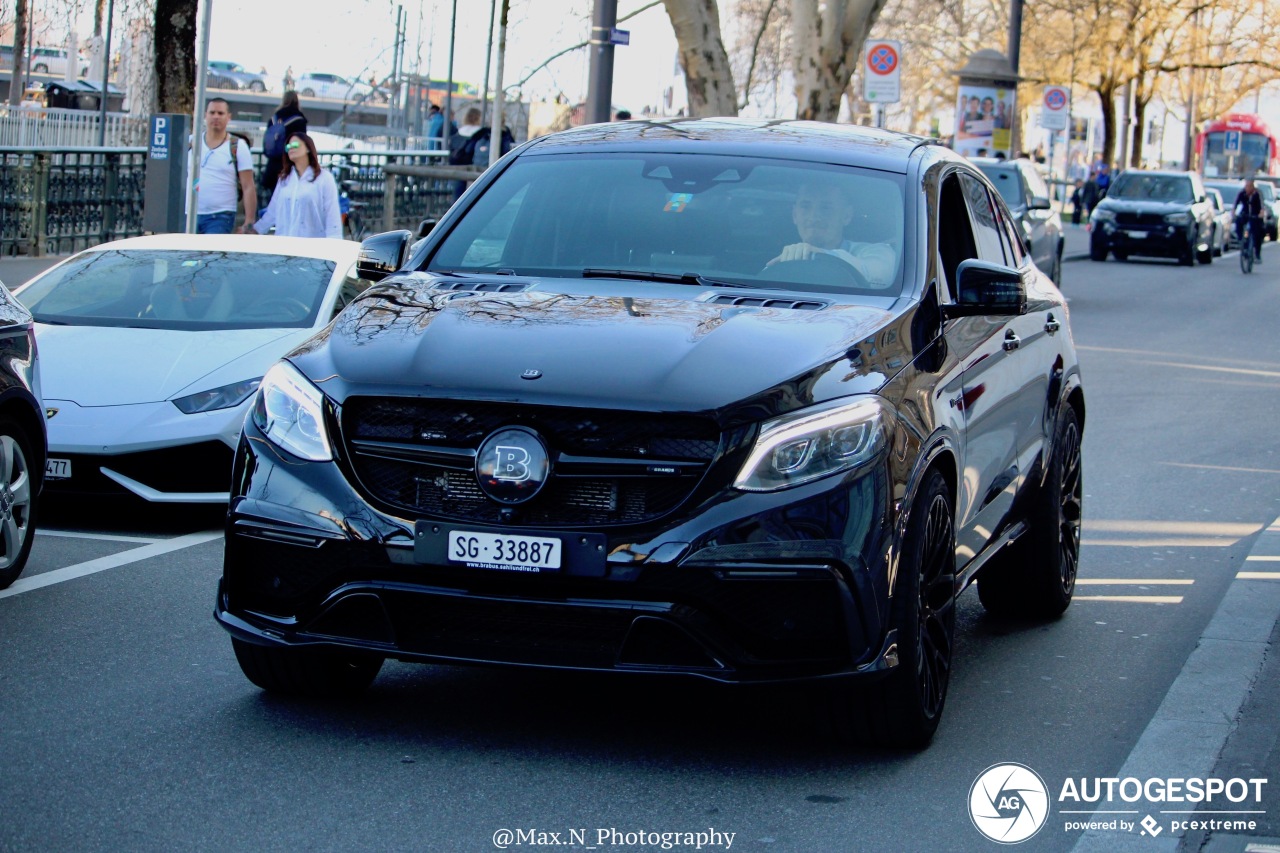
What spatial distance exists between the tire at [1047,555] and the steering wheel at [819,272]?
1591 millimetres

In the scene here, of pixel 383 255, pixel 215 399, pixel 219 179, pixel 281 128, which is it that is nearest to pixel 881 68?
pixel 281 128

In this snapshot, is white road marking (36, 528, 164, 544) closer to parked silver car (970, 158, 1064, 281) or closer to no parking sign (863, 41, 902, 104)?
parked silver car (970, 158, 1064, 281)

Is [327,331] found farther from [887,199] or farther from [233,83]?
[233,83]

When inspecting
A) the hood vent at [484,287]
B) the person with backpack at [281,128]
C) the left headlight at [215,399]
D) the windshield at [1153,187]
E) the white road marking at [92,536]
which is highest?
the windshield at [1153,187]

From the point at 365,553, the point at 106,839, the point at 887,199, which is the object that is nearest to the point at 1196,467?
the point at 887,199

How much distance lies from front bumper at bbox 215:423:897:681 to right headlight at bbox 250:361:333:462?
0.05m

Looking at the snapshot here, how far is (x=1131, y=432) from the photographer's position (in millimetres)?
13141

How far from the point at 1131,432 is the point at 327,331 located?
28.7 ft

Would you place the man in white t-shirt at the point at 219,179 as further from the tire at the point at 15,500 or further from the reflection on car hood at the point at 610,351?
the reflection on car hood at the point at 610,351

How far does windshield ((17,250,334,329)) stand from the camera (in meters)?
9.36

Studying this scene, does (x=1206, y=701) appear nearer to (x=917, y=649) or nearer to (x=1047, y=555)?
(x=1047, y=555)

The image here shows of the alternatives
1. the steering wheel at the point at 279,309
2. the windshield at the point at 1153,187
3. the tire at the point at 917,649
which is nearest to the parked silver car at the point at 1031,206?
the windshield at the point at 1153,187

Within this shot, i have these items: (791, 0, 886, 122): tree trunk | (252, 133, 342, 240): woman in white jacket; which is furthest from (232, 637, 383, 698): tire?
(791, 0, 886, 122): tree trunk

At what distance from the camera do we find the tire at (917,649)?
5027mm
